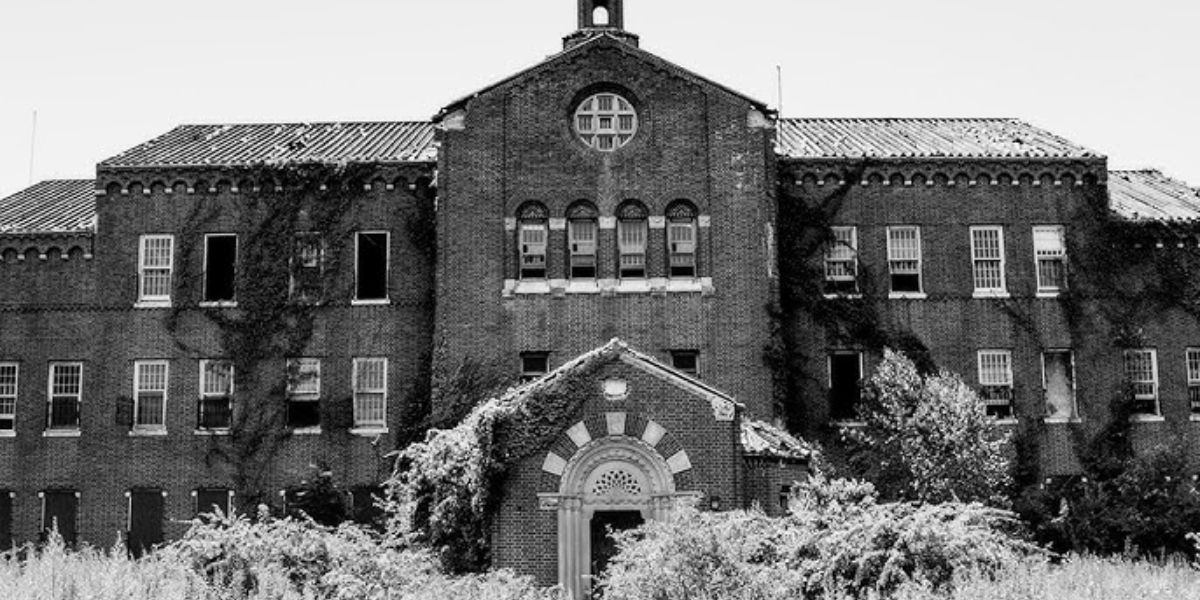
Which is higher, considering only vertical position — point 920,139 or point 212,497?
point 920,139

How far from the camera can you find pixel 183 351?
131 feet

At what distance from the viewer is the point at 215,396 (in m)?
39.7

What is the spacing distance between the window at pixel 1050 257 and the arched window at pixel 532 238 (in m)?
14.0

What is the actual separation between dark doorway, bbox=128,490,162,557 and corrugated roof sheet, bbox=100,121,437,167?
30.0 feet

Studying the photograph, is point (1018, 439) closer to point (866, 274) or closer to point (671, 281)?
point (866, 274)

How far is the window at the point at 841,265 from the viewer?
40.5m

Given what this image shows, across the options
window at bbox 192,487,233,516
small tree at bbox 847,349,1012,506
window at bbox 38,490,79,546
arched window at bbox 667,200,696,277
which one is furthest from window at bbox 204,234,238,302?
small tree at bbox 847,349,1012,506

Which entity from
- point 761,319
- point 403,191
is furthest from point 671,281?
point 403,191

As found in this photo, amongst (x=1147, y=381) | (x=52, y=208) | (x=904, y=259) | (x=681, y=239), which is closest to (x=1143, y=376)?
(x=1147, y=381)

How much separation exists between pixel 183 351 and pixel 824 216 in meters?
18.1

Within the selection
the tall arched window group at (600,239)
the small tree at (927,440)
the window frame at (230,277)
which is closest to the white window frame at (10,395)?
the window frame at (230,277)

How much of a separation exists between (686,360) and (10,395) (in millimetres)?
18781

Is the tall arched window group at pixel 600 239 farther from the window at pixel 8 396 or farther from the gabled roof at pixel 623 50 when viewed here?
the window at pixel 8 396

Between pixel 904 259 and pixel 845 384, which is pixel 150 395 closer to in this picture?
pixel 845 384
